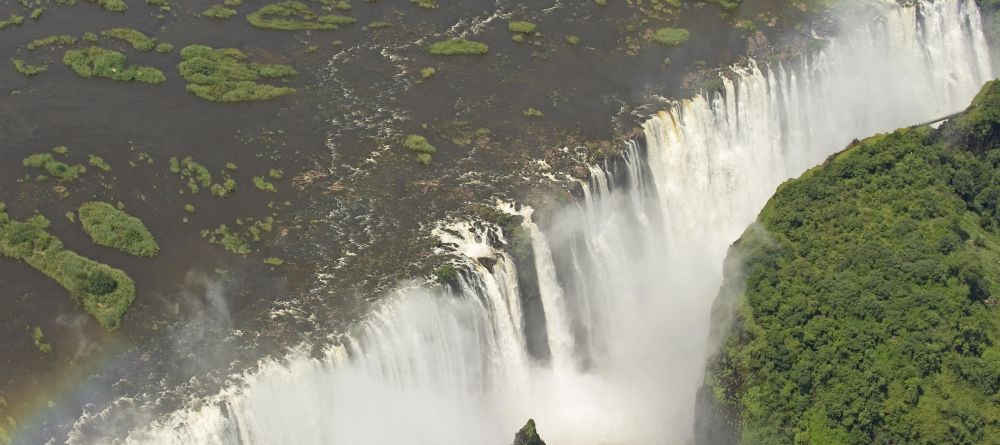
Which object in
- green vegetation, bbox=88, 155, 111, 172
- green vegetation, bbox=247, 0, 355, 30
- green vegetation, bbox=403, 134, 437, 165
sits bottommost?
green vegetation, bbox=88, 155, 111, 172

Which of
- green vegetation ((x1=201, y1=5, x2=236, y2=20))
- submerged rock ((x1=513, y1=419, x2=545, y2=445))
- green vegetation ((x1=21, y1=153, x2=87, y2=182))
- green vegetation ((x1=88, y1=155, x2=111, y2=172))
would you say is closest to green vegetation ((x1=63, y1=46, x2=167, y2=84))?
green vegetation ((x1=201, y1=5, x2=236, y2=20))

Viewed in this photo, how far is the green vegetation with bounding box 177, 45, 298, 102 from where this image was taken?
5616cm

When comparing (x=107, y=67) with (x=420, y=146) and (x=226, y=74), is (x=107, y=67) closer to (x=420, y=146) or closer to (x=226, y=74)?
(x=226, y=74)

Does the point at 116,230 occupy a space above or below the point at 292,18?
below

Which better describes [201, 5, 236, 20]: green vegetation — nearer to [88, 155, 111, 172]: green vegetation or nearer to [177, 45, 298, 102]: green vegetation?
[177, 45, 298, 102]: green vegetation

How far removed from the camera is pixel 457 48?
61.4m

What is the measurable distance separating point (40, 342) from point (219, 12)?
28.4 metres

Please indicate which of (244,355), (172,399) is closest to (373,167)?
(244,355)

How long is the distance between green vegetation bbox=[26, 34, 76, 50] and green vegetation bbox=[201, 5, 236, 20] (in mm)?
8029

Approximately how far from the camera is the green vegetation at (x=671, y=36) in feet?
212

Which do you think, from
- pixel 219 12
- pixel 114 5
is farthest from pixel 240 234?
pixel 114 5

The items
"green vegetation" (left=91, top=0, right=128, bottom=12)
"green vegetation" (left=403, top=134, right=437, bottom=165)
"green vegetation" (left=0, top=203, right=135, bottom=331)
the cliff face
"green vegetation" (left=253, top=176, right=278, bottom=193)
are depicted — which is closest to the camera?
the cliff face

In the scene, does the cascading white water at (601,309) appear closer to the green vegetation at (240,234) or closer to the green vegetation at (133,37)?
the green vegetation at (240,234)

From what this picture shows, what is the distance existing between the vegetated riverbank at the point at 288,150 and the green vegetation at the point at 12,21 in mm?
375
